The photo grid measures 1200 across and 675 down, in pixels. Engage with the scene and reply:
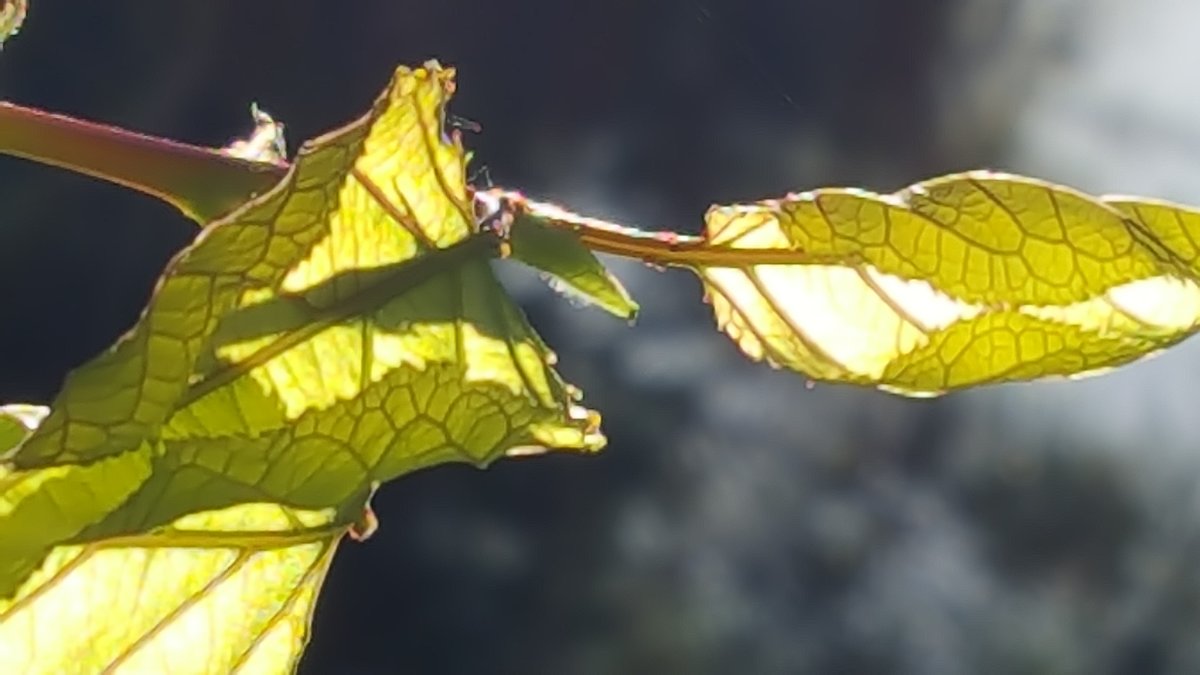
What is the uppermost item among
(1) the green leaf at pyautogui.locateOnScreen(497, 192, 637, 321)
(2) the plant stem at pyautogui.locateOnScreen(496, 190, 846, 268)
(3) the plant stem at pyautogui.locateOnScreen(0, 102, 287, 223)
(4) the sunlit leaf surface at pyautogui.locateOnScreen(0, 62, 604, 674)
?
(3) the plant stem at pyautogui.locateOnScreen(0, 102, 287, 223)

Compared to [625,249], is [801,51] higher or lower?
higher

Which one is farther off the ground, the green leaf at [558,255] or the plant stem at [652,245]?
the plant stem at [652,245]

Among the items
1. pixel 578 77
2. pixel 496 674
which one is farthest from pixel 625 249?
pixel 496 674

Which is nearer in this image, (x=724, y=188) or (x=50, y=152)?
(x=50, y=152)

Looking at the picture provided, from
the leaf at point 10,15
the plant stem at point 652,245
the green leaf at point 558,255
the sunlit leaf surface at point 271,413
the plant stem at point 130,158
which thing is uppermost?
the leaf at point 10,15

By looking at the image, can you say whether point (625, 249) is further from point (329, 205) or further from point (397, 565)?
point (397, 565)
